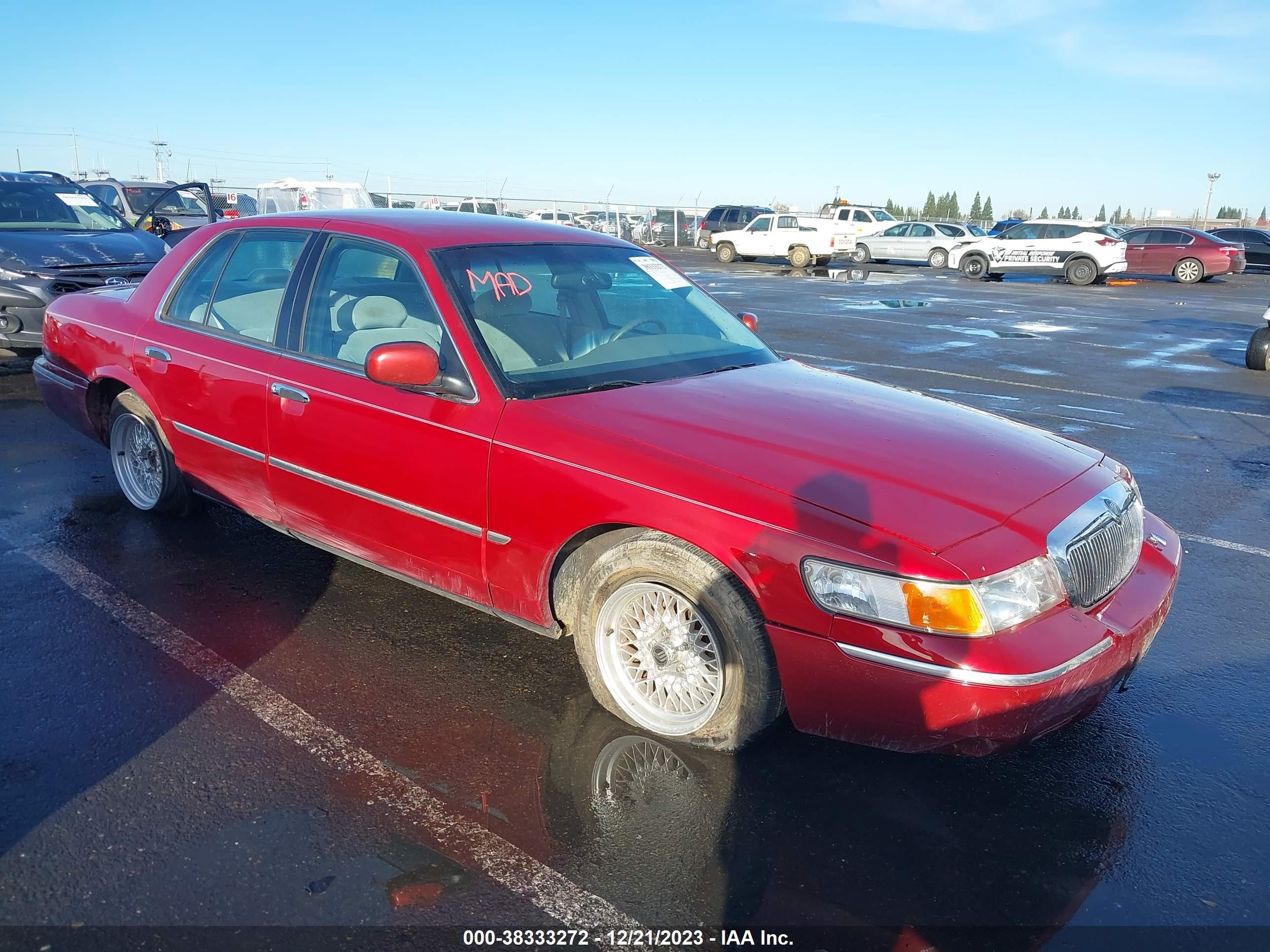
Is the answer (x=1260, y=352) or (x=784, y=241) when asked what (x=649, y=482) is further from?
(x=784, y=241)

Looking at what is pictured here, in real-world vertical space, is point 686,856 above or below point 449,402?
below

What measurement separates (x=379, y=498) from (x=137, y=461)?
239 centimetres

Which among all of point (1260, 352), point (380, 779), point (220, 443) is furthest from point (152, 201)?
point (380, 779)

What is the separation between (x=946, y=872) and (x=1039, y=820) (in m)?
0.44

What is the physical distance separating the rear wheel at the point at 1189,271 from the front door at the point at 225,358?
93.2 feet

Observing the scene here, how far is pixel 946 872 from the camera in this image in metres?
2.72

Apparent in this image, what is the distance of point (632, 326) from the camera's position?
13.5ft

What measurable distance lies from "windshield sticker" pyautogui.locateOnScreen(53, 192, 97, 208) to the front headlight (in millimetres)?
11441

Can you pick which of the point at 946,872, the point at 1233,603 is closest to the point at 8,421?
the point at 946,872

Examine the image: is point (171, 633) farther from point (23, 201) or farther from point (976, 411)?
point (23, 201)

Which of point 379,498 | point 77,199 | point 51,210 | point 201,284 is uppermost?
point 77,199

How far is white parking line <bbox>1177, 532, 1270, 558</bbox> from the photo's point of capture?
17.2 ft

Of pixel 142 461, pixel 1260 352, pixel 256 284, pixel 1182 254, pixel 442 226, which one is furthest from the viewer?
pixel 1182 254

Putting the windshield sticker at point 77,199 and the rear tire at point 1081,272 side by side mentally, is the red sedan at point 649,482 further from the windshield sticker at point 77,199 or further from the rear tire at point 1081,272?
the rear tire at point 1081,272
